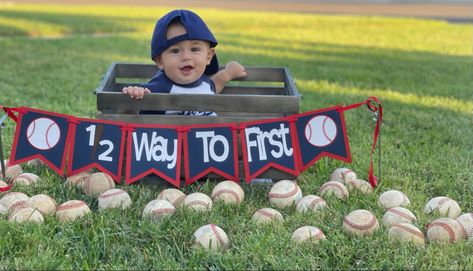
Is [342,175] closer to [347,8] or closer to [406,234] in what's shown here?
[406,234]

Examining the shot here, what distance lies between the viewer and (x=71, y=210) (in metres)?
3.44

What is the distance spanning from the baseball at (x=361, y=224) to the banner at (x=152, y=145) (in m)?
0.80

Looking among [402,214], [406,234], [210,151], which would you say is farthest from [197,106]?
[406,234]

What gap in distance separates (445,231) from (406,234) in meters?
0.24

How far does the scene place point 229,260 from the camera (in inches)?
117

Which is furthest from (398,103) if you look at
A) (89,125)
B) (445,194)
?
(89,125)

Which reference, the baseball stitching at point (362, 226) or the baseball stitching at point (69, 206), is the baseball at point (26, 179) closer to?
the baseball stitching at point (69, 206)

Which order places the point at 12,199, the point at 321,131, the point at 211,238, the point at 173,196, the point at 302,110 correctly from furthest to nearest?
the point at 302,110 < the point at 321,131 < the point at 173,196 < the point at 12,199 < the point at 211,238

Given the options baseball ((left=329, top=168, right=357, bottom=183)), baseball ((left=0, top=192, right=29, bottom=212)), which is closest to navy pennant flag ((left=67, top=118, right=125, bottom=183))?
baseball ((left=0, top=192, right=29, bottom=212))

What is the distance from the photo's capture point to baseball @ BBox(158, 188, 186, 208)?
3683 millimetres

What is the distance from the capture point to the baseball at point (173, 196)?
3683mm

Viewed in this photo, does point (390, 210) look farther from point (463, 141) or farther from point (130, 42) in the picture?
point (130, 42)

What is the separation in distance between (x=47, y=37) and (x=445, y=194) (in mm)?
9688

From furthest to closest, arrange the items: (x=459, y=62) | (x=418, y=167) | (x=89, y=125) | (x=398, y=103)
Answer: (x=459, y=62) < (x=398, y=103) < (x=418, y=167) < (x=89, y=125)
